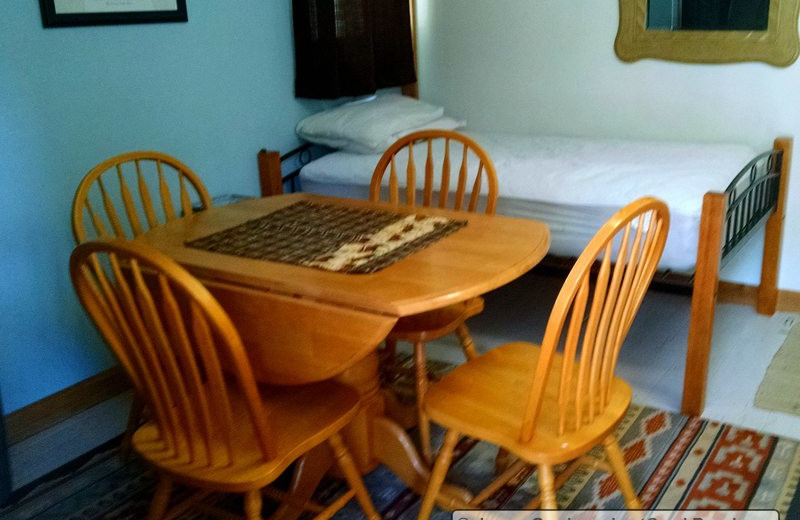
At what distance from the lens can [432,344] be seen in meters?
2.84

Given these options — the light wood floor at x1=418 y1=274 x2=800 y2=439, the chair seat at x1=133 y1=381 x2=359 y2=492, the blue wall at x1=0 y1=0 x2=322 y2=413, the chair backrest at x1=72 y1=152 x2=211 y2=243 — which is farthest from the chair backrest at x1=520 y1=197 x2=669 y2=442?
the blue wall at x1=0 y1=0 x2=322 y2=413

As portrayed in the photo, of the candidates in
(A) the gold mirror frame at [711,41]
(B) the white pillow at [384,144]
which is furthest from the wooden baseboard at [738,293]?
(B) the white pillow at [384,144]

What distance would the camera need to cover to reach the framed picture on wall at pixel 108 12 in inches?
88.7

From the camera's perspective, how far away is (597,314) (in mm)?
1379

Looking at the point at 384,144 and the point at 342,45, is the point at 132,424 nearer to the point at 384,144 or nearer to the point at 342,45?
the point at 384,144

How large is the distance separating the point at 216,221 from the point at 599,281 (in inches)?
43.5

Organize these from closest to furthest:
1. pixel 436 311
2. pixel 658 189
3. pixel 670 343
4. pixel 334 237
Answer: pixel 334 237 → pixel 436 311 → pixel 658 189 → pixel 670 343

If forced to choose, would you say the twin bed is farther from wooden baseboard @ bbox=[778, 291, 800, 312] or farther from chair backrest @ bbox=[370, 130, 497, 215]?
chair backrest @ bbox=[370, 130, 497, 215]

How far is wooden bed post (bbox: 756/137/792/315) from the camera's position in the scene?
2.86 m

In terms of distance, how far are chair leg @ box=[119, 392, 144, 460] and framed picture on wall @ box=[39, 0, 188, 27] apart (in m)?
1.15

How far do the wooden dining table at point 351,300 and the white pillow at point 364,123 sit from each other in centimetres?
115

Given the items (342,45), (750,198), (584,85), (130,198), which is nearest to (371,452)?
(130,198)

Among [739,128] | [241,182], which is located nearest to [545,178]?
[739,128]

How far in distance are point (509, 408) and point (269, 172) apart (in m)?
1.73
